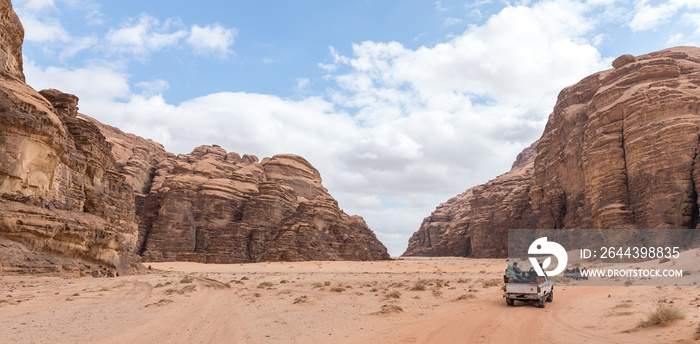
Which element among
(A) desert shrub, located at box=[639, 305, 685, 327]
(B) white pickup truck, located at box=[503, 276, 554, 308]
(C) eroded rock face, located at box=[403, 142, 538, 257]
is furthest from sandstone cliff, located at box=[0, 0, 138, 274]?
(C) eroded rock face, located at box=[403, 142, 538, 257]

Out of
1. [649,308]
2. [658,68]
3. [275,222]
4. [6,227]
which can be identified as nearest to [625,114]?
[658,68]

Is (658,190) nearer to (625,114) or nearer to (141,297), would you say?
(625,114)

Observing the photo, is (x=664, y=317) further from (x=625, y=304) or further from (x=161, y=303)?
(x=161, y=303)

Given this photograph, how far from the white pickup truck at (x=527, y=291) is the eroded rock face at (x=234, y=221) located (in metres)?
45.9

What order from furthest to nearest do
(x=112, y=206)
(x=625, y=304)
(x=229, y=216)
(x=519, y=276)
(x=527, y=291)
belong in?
(x=229, y=216) < (x=112, y=206) < (x=519, y=276) < (x=527, y=291) < (x=625, y=304)

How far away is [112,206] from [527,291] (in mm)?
28209

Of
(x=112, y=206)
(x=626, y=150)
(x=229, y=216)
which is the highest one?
(x=626, y=150)

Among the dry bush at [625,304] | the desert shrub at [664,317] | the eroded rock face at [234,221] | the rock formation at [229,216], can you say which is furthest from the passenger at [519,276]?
the eroded rock face at [234,221]

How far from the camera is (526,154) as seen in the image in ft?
466

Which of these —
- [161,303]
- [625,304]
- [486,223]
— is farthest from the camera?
[486,223]

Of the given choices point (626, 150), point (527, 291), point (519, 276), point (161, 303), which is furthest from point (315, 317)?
point (626, 150)

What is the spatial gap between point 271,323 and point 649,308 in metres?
11.2

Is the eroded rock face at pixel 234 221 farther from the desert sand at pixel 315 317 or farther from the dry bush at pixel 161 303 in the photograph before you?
the dry bush at pixel 161 303

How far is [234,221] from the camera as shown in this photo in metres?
64.3
